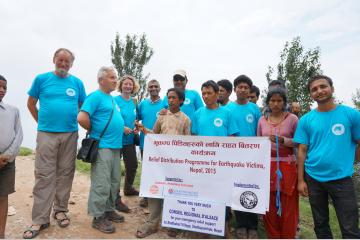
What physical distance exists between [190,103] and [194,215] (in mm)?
2020

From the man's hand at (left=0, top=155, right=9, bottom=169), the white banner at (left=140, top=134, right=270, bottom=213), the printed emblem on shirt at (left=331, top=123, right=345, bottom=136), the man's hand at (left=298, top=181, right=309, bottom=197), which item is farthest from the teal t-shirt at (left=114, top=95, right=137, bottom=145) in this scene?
the printed emblem on shirt at (left=331, top=123, right=345, bottom=136)

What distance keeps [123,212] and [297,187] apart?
285cm

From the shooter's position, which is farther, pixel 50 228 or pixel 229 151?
pixel 50 228

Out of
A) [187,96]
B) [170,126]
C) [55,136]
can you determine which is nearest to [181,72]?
[187,96]

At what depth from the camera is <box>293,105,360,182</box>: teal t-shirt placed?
3.35m

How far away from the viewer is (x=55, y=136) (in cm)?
427

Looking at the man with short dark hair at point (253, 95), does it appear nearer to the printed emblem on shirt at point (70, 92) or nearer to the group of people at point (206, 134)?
the group of people at point (206, 134)

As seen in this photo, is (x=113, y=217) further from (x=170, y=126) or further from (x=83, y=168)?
(x=83, y=168)

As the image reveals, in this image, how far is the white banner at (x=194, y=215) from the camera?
3.87 m

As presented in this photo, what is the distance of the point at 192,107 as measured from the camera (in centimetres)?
530

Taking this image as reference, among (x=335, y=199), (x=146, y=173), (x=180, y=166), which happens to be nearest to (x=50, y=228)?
(x=146, y=173)

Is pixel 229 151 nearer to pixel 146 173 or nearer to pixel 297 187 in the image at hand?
pixel 297 187

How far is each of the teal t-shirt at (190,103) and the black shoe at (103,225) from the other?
2.13 metres

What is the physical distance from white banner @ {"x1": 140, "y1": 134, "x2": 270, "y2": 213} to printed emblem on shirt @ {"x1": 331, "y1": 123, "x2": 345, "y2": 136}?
2.43 ft
